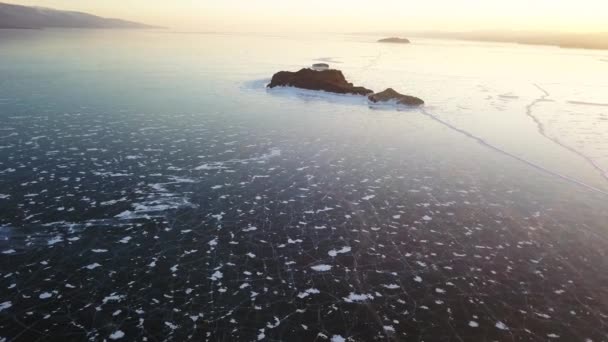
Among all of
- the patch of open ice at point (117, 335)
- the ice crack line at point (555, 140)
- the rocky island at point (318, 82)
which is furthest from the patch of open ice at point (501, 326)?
the rocky island at point (318, 82)

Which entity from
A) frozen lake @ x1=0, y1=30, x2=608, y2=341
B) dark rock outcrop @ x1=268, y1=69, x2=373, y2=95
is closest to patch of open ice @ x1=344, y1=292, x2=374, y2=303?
frozen lake @ x1=0, y1=30, x2=608, y2=341

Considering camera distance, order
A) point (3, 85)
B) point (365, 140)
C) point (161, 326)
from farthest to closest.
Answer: point (3, 85)
point (365, 140)
point (161, 326)

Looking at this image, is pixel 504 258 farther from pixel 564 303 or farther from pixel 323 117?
pixel 323 117

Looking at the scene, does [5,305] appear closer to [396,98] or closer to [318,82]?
[396,98]

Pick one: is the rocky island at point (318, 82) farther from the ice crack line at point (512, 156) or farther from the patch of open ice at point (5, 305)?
the patch of open ice at point (5, 305)

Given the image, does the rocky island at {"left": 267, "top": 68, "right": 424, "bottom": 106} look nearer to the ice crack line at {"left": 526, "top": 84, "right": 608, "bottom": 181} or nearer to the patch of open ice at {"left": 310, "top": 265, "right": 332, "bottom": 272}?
the ice crack line at {"left": 526, "top": 84, "right": 608, "bottom": 181}

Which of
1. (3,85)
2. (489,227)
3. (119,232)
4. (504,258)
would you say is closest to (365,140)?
(489,227)

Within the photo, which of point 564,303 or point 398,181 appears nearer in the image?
point 564,303
